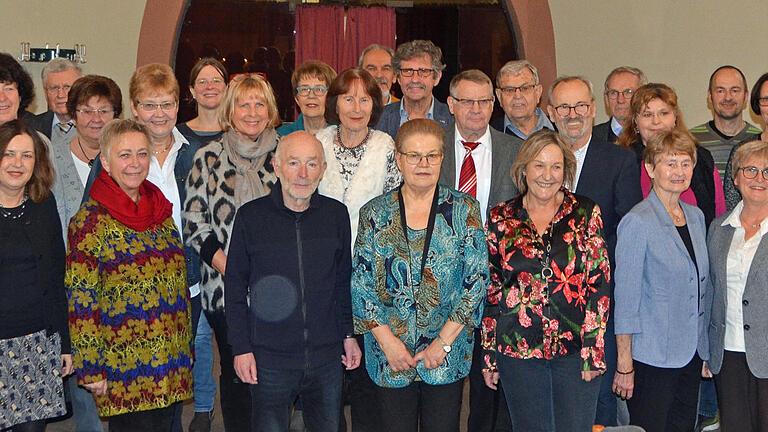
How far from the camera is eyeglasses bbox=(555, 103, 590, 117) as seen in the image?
392 centimetres

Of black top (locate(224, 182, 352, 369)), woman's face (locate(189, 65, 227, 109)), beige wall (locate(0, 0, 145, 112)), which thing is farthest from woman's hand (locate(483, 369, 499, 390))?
beige wall (locate(0, 0, 145, 112))

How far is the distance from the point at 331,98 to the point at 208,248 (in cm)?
97

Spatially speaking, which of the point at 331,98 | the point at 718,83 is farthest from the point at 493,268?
the point at 718,83

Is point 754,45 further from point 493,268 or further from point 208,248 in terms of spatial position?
point 208,248

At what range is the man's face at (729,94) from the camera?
5207 millimetres

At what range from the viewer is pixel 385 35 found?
11281 millimetres

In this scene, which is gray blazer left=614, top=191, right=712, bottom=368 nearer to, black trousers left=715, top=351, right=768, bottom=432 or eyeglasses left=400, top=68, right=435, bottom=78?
black trousers left=715, top=351, right=768, bottom=432

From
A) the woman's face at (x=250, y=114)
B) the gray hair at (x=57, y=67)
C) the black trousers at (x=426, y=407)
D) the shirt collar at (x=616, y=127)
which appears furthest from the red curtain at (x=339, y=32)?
the black trousers at (x=426, y=407)

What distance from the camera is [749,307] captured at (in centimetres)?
353

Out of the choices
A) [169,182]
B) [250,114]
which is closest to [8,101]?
[169,182]

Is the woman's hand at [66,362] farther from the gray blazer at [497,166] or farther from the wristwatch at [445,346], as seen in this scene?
the gray blazer at [497,166]

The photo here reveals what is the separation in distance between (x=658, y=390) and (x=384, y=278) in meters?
1.35

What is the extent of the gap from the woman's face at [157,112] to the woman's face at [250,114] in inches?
16.7

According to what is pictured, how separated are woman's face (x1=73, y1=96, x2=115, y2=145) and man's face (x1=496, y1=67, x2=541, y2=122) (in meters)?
2.20
